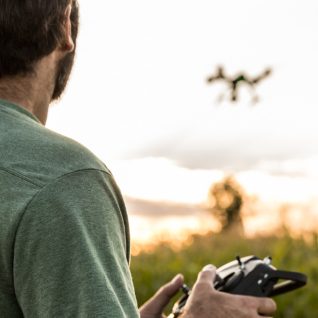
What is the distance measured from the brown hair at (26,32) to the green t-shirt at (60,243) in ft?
1.16

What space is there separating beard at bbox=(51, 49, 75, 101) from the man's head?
0.24 ft

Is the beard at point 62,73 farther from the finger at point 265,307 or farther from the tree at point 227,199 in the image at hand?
the tree at point 227,199

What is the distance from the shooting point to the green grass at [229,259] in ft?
28.4

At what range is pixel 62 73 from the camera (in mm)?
2123

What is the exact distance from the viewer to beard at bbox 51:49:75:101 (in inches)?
83.0

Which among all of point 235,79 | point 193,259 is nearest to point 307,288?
point 193,259

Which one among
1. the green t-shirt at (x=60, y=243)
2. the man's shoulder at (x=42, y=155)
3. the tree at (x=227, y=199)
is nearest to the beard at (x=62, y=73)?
the man's shoulder at (x=42, y=155)

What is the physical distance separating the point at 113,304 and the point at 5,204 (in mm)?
299

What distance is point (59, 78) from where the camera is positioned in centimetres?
211

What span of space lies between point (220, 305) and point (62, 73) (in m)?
0.70

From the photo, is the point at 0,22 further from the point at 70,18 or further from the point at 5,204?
the point at 5,204

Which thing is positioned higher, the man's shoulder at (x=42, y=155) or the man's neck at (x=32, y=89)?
the man's neck at (x=32, y=89)

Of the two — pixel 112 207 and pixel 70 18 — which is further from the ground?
pixel 70 18

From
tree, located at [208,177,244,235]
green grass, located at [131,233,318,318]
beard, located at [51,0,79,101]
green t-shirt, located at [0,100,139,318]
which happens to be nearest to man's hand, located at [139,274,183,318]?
beard, located at [51,0,79,101]
